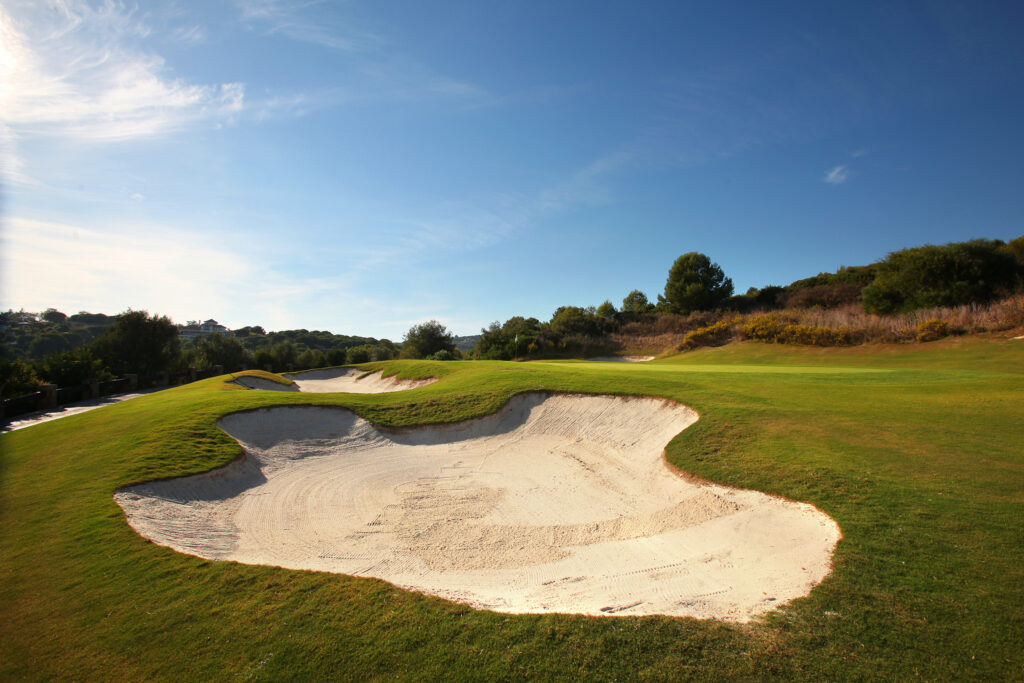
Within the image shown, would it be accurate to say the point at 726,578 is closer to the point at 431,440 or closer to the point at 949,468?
the point at 949,468

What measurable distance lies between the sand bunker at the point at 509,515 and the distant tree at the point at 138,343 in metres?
36.1

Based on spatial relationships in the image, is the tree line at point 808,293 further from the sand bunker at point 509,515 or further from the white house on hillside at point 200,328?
the white house on hillside at point 200,328

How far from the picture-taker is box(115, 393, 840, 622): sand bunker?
498cm

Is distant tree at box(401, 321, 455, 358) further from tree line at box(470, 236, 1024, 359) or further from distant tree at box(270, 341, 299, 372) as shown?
distant tree at box(270, 341, 299, 372)

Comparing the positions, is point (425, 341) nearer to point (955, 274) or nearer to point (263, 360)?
point (263, 360)

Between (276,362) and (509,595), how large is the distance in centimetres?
5355

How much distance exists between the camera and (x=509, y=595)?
496 centimetres

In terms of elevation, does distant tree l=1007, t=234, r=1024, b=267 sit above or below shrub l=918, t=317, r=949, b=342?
above

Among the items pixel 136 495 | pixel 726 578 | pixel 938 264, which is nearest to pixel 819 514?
pixel 726 578

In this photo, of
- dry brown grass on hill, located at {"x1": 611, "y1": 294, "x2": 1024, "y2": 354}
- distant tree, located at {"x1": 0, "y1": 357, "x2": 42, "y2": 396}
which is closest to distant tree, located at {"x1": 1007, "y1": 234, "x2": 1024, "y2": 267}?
dry brown grass on hill, located at {"x1": 611, "y1": 294, "x2": 1024, "y2": 354}

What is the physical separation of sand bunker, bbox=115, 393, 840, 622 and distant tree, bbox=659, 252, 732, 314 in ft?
142

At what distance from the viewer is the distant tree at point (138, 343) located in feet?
121

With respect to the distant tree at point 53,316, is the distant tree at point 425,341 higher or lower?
lower

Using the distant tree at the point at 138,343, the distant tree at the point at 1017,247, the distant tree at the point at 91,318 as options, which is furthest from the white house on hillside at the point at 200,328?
the distant tree at the point at 1017,247
